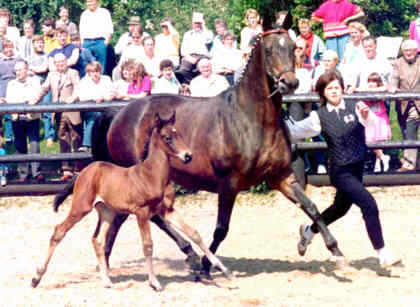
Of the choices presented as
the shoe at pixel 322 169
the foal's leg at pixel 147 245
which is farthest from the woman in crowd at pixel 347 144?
the shoe at pixel 322 169

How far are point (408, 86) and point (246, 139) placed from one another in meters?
4.82

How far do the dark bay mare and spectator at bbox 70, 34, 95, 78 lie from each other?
550 cm

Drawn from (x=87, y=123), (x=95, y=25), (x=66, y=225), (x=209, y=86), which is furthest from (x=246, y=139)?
(x=95, y=25)

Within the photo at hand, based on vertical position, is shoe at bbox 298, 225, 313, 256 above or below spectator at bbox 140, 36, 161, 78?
below

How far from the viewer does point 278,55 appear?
7.52 metres

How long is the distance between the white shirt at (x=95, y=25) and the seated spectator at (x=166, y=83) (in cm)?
263

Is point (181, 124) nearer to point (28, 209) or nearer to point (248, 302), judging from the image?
point (248, 302)

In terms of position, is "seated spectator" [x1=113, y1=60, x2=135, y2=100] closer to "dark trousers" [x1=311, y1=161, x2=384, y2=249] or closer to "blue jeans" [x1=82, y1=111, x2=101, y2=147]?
"blue jeans" [x1=82, y1=111, x2=101, y2=147]

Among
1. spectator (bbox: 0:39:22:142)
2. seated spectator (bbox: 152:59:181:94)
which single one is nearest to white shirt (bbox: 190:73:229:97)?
seated spectator (bbox: 152:59:181:94)

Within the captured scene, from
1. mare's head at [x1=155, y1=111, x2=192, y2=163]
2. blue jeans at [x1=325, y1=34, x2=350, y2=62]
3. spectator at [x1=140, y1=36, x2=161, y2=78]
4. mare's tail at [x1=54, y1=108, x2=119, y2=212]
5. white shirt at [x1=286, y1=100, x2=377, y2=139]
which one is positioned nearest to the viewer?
mare's head at [x1=155, y1=111, x2=192, y2=163]

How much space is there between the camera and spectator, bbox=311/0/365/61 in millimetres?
12930

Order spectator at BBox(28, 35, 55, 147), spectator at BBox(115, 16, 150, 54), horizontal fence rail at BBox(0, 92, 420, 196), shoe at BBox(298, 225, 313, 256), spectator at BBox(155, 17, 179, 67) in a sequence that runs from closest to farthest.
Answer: shoe at BBox(298, 225, 313, 256)
horizontal fence rail at BBox(0, 92, 420, 196)
spectator at BBox(28, 35, 55, 147)
spectator at BBox(115, 16, 150, 54)
spectator at BBox(155, 17, 179, 67)

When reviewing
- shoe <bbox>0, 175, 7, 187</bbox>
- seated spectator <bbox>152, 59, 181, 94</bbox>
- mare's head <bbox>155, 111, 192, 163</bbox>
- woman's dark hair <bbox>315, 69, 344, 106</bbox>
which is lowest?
shoe <bbox>0, 175, 7, 187</bbox>

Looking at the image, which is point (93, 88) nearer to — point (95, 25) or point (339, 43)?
point (95, 25)
